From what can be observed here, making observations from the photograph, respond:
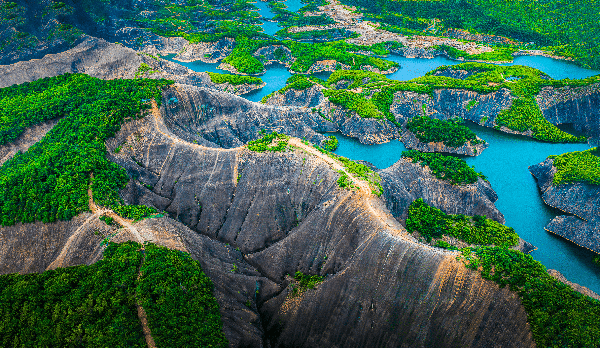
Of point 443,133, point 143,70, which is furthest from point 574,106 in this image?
point 143,70

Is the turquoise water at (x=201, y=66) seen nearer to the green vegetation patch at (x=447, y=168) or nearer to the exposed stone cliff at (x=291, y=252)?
the exposed stone cliff at (x=291, y=252)

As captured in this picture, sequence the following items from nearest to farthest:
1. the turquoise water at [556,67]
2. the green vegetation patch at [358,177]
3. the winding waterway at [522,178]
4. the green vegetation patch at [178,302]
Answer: the green vegetation patch at [178,302], the green vegetation patch at [358,177], the winding waterway at [522,178], the turquoise water at [556,67]

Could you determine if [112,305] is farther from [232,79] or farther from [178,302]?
[232,79]

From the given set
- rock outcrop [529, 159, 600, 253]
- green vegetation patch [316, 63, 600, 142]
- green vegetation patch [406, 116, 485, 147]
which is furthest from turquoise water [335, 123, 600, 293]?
green vegetation patch [406, 116, 485, 147]

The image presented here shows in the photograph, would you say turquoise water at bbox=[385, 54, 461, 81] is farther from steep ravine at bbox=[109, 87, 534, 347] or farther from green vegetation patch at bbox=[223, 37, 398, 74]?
steep ravine at bbox=[109, 87, 534, 347]

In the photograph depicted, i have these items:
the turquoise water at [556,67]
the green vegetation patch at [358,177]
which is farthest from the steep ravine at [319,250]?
the turquoise water at [556,67]
